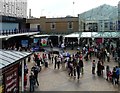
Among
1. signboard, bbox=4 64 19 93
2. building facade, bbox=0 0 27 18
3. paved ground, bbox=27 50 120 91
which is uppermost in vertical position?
building facade, bbox=0 0 27 18

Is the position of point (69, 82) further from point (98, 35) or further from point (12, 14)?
point (12, 14)

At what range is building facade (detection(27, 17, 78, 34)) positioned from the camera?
52.6 metres

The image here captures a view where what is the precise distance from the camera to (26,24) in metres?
55.4

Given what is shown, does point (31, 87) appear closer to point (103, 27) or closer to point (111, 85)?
point (111, 85)

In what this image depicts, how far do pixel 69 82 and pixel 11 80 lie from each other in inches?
297

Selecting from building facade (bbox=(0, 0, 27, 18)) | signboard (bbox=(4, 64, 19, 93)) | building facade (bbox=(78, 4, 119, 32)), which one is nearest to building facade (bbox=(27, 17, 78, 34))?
building facade (bbox=(78, 4, 119, 32))

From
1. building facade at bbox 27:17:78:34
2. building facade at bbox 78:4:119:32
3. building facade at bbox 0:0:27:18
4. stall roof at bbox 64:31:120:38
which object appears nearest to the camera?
stall roof at bbox 64:31:120:38

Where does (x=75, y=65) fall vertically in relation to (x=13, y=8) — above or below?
below

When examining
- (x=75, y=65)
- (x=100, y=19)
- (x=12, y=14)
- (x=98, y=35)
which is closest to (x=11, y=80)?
(x=75, y=65)

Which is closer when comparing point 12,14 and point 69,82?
point 69,82

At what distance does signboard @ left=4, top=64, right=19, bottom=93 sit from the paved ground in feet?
13.8

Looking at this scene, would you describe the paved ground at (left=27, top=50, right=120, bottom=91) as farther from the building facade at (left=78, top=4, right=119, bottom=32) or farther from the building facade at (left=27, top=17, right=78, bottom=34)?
the building facade at (left=27, top=17, right=78, bottom=34)

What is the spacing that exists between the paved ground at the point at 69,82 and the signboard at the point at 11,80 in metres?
4.21

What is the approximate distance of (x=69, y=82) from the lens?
20.5 meters
